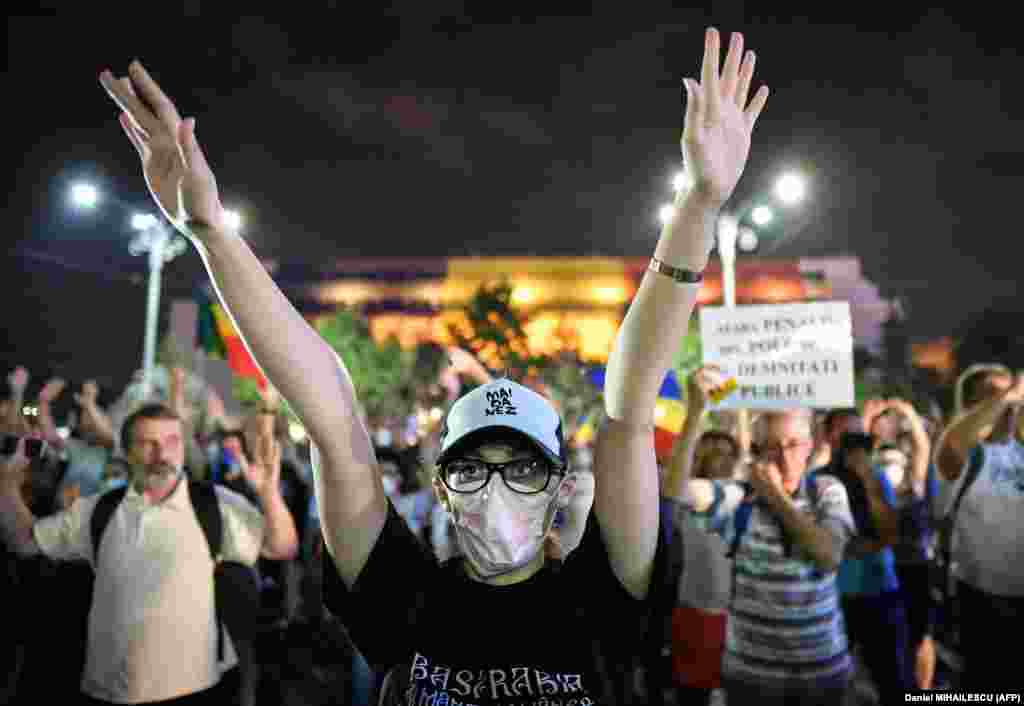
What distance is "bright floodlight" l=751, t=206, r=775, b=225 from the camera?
38.2ft

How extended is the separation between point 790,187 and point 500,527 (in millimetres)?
10006

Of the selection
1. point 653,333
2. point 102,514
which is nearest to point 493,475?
point 653,333

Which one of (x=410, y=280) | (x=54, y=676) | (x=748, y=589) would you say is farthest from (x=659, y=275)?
(x=410, y=280)

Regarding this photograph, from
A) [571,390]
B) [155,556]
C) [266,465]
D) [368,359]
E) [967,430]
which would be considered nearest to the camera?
[155,556]

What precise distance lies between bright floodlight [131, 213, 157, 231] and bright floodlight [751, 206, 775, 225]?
11.6m

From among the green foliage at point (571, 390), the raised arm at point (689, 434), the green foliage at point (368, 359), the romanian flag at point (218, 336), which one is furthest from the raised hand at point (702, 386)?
the green foliage at point (368, 359)

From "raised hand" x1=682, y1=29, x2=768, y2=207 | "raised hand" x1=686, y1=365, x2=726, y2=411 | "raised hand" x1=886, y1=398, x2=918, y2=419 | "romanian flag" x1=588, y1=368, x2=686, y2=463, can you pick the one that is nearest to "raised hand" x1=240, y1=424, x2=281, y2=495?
"raised hand" x1=686, y1=365, x2=726, y2=411

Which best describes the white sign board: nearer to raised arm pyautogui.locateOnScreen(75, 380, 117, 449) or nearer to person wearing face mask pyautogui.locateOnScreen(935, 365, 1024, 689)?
person wearing face mask pyautogui.locateOnScreen(935, 365, 1024, 689)

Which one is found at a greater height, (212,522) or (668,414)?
(668,414)

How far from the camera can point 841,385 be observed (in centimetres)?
509

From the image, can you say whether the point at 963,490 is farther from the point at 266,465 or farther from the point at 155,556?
the point at 155,556

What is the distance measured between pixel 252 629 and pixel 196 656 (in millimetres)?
376

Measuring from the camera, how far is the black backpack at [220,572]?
3.91 meters

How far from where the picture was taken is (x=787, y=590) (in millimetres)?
3914
